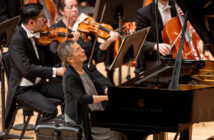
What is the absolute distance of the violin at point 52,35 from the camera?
3725 millimetres

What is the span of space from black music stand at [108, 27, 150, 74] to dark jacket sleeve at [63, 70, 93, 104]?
0.30 m

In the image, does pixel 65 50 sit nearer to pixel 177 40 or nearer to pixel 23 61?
pixel 23 61

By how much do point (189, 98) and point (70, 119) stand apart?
3.48 feet

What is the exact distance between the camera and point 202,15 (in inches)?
107

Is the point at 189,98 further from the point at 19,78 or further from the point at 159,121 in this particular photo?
the point at 19,78

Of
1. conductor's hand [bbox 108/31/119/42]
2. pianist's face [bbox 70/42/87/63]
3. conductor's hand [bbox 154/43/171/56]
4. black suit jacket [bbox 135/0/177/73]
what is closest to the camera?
pianist's face [bbox 70/42/87/63]

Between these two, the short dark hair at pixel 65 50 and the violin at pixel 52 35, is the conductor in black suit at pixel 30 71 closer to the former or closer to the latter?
the violin at pixel 52 35

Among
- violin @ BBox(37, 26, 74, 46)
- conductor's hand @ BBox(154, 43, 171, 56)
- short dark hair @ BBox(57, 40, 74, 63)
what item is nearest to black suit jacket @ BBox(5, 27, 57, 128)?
violin @ BBox(37, 26, 74, 46)

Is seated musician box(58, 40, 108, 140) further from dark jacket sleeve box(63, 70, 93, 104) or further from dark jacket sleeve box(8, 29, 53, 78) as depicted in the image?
dark jacket sleeve box(8, 29, 53, 78)

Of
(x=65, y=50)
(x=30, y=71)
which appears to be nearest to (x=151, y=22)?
(x=30, y=71)

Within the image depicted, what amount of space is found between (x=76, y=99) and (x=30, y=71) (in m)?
0.65

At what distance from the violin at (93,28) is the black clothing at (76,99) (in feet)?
2.78

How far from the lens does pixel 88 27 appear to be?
3.99 meters

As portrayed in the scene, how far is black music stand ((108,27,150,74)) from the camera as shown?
3.24 meters
